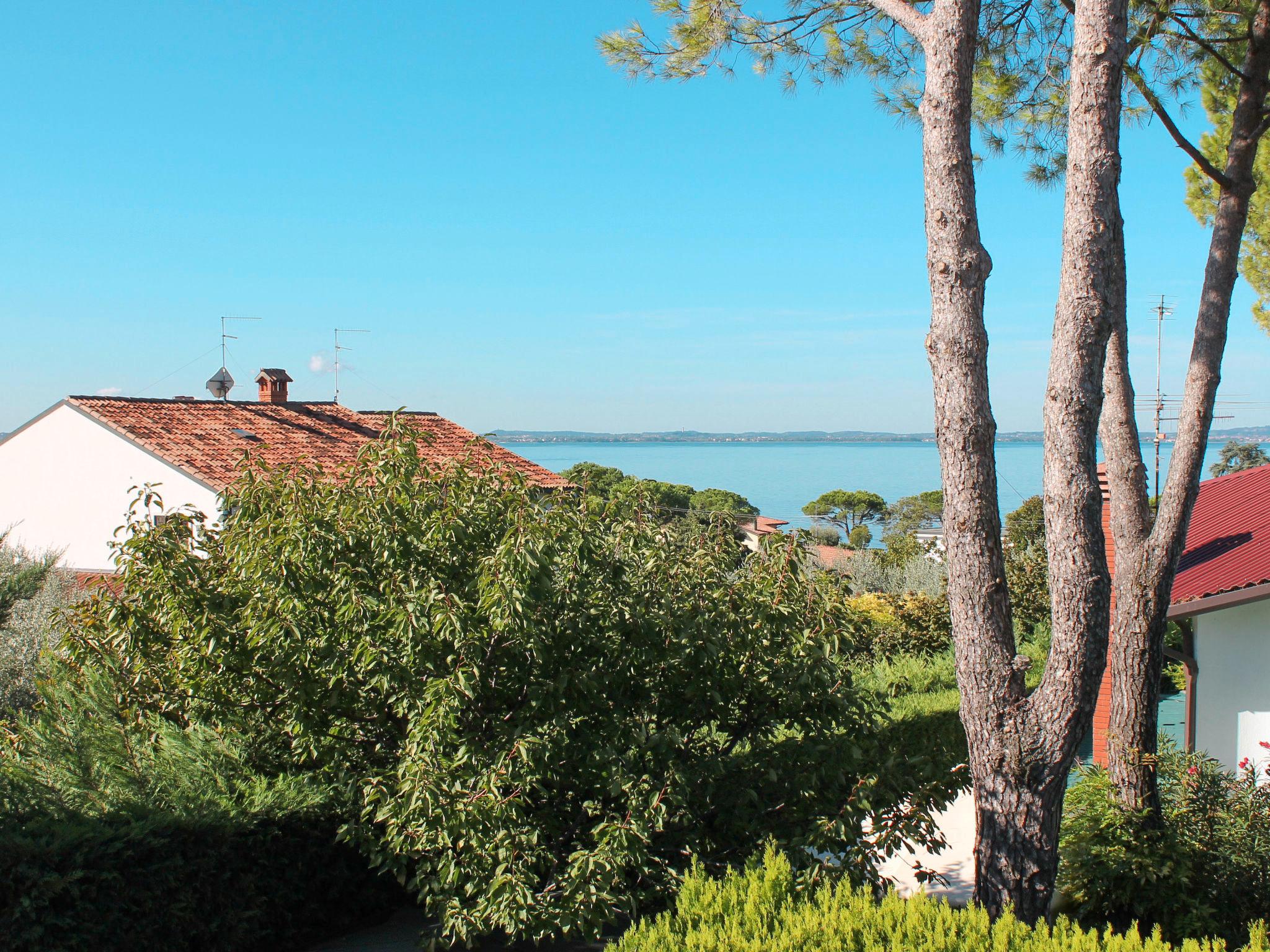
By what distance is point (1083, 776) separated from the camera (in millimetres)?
6496

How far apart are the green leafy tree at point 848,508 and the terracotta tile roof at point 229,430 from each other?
66.7 ft

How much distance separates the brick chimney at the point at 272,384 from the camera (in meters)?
27.3

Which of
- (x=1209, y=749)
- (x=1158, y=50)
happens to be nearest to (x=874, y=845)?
(x=1209, y=749)

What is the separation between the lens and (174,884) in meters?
5.17

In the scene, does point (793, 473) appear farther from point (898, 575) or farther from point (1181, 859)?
point (1181, 859)

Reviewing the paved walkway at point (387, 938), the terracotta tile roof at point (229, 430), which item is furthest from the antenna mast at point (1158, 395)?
the paved walkway at point (387, 938)

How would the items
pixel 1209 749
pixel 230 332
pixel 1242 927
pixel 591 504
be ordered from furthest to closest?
pixel 230 332 < pixel 1209 749 < pixel 591 504 < pixel 1242 927

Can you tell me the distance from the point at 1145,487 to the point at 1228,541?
4.37 metres

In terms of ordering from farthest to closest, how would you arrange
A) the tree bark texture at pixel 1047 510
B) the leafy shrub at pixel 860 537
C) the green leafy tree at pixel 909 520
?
1. the leafy shrub at pixel 860 537
2. the green leafy tree at pixel 909 520
3. the tree bark texture at pixel 1047 510

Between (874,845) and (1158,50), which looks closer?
(874,845)

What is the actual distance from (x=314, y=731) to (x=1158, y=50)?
7.95 meters

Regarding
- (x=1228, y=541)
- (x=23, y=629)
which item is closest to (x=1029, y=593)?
(x=1228, y=541)

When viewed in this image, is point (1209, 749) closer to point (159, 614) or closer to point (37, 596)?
point (159, 614)

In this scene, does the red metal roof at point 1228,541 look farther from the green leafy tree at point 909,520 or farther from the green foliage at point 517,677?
the green leafy tree at point 909,520
